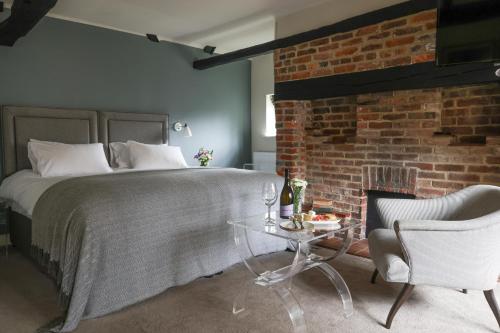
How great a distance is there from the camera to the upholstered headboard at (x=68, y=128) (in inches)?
147

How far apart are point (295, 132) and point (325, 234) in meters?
Answer: 2.29

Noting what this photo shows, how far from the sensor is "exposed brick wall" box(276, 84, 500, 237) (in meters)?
3.12

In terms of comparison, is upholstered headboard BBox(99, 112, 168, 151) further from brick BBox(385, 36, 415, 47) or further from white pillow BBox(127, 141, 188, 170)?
brick BBox(385, 36, 415, 47)

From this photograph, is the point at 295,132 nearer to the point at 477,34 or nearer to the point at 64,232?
the point at 477,34

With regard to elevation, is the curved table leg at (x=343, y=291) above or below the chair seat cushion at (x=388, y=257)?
below

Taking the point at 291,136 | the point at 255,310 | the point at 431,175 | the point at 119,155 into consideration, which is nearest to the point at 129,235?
the point at 255,310

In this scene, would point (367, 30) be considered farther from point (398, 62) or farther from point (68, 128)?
point (68, 128)

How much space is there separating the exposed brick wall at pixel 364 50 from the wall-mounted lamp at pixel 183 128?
1.56 meters

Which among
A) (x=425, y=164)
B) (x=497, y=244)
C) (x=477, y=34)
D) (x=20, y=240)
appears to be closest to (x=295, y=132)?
(x=425, y=164)

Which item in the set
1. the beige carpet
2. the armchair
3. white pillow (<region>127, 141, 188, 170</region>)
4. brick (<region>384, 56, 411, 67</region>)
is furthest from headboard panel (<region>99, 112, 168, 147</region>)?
the armchair

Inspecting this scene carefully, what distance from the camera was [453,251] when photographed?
209 cm

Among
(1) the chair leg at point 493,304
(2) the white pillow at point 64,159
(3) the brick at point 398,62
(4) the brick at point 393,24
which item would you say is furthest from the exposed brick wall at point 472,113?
(2) the white pillow at point 64,159

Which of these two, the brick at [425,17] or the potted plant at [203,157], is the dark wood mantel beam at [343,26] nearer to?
the brick at [425,17]

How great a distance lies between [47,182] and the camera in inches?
116
